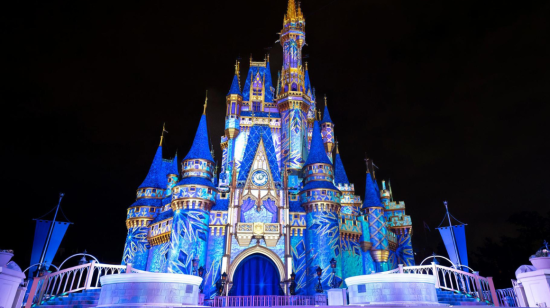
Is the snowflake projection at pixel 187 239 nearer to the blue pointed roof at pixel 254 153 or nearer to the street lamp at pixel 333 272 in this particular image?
the blue pointed roof at pixel 254 153

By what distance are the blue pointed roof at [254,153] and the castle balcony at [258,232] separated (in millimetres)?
4064

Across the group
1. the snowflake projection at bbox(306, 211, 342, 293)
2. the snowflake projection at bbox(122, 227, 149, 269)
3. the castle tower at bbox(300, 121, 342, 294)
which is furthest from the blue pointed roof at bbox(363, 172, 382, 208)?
the snowflake projection at bbox(122, 227, 149, 269)

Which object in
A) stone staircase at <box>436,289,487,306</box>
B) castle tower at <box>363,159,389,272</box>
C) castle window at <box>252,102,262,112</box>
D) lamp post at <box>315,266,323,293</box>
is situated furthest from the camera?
castle window at <box>252,102,262,112</box>

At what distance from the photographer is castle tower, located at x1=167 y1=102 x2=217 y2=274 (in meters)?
25.4

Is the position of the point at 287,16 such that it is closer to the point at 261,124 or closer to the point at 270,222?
the point at 261,124

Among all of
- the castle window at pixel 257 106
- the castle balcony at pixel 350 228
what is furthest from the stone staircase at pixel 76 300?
the castle window at pixel 257 106

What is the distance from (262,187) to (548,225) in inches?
1212

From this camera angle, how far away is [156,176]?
35.8 meters

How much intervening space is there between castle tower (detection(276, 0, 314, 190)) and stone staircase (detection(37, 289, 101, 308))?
65.1ft

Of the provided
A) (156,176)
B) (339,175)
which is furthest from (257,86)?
(156,176)

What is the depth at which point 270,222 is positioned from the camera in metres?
27.8

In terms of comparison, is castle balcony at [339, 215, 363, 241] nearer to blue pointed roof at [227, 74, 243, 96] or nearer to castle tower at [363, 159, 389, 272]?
castle tower at [363, 159, 389, 272]

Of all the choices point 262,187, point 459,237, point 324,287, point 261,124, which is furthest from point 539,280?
point 261,124

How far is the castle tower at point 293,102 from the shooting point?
34.9m
